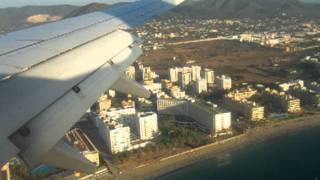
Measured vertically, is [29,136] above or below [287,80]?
above

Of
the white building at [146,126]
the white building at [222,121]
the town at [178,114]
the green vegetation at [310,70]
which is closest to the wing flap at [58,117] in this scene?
the town at [178,114]

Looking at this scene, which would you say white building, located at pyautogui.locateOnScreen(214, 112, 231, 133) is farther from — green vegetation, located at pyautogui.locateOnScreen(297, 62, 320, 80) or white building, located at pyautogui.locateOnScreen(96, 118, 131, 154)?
green vegetation, located at pyautogui.locateOnScreen(297, 62, 320, 80)

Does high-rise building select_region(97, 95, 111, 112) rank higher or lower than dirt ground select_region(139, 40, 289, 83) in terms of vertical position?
higher

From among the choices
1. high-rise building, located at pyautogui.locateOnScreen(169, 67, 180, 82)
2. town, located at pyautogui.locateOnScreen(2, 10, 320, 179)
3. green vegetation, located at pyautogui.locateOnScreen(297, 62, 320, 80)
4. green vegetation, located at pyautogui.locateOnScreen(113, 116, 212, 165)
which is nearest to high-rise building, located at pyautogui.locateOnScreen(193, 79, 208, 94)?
town, located at pyautogui.locateOnScreen(2, 10, 320, 179)

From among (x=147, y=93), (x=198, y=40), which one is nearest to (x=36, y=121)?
(x=147, y=93)

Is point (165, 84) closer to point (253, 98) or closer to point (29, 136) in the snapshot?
point (253, 98)

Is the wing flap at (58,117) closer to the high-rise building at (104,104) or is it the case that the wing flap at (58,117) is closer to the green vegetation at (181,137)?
the green vegetation at (181,137)
